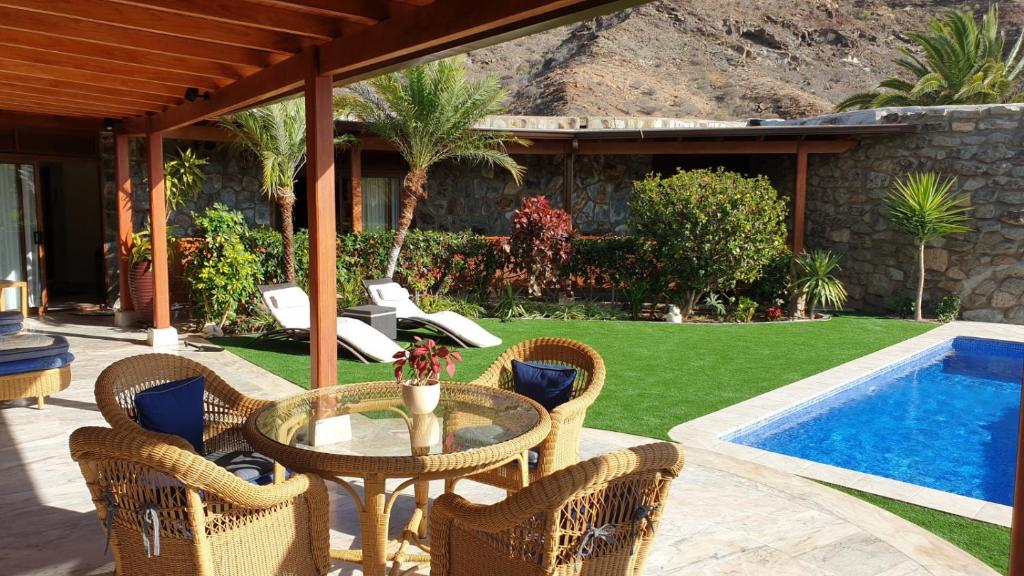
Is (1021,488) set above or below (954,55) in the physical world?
below

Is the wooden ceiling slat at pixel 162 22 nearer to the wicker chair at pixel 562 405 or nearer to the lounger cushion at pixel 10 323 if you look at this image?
the wicker chair at pixel 562 405

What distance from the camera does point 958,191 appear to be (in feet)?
41.1

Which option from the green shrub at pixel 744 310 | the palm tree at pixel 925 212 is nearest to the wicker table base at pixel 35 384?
the green shrub at pixel 744 310

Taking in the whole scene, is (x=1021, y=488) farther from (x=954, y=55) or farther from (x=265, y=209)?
(x=954, y=55)

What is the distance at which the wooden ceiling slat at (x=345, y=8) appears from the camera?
156 inches

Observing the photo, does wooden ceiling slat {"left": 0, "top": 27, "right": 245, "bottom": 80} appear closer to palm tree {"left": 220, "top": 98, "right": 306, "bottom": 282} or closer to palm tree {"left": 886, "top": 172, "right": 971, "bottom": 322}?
palm tree {"left": 220, "top": 98, "right": 306, "bottom": 282}

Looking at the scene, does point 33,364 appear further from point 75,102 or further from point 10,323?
point 75,102

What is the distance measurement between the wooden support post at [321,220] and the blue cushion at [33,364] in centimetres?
251

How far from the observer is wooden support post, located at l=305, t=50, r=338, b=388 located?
503 centimetres

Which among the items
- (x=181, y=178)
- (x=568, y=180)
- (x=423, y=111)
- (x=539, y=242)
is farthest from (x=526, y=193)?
(x=181, y=178)

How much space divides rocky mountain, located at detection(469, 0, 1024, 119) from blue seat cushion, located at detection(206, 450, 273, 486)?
26593 millimetres

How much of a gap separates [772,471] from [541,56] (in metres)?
32.7

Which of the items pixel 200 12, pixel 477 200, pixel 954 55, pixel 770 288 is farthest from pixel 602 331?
pixel 954 55

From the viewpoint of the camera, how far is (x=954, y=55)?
21.3 meters
